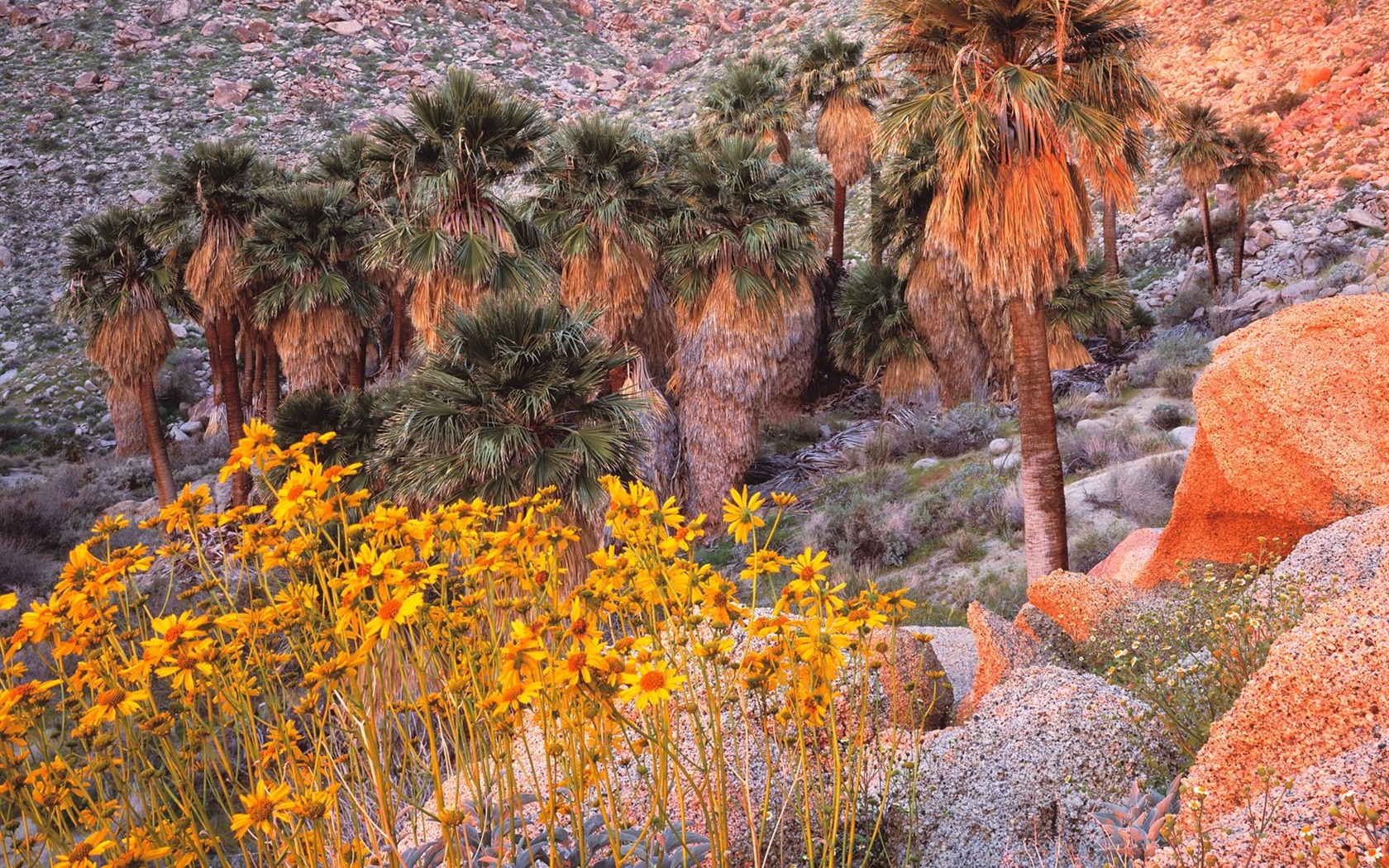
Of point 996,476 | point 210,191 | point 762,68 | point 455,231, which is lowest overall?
point 996,476

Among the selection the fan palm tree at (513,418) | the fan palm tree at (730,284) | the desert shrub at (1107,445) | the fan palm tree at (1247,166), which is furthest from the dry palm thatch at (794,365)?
the fan palm tree at (1247,166)

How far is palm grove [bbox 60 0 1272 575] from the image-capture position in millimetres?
9125

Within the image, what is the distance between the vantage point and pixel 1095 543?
11.9 metres

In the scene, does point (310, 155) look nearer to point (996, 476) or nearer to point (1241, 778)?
point (996, 476)

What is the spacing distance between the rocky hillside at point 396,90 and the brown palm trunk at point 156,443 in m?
13.0

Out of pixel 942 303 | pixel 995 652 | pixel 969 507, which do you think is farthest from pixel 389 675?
pixel 942 303

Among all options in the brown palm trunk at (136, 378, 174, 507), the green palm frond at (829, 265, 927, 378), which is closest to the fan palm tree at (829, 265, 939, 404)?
the green palm frond at (829, 265, 927, 378)

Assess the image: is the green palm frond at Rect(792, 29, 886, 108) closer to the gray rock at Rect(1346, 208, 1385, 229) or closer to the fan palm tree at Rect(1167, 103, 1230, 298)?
the fan palm tree at Rect(1167, 103, 1230, 298)

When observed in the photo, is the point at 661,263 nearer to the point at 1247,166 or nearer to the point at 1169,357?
the point at 1169,357

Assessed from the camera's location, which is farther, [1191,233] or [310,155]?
[310,155]

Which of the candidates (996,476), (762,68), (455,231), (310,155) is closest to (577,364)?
(455,231)

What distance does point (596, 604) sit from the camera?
2357 mm

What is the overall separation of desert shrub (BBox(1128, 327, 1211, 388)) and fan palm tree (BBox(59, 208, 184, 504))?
22.8 m

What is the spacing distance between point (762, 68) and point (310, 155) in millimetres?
23650
